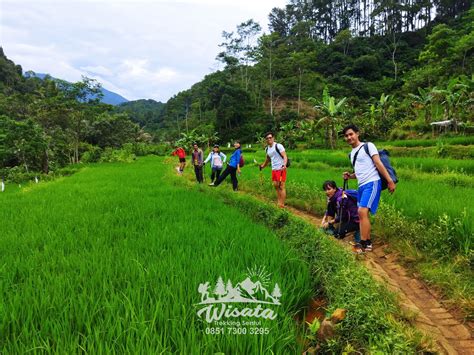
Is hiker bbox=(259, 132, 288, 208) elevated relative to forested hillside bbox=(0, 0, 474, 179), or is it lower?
lower

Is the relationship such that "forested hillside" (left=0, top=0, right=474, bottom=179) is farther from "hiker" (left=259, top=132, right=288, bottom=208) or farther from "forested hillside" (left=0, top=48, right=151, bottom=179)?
"hiker" (left=259, top=132, right=288, bottom=208)

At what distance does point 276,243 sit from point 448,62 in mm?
29539

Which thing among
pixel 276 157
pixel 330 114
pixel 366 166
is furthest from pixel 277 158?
pixel 330 114

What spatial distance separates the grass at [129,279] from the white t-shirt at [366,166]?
56.9 inches

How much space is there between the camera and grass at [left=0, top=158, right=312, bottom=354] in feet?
5.32

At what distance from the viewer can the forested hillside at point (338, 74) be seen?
80.6 ft

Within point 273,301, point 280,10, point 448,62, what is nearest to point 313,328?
point 273,301

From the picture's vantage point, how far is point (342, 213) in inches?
171

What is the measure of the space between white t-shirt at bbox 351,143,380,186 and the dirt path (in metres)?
0.99

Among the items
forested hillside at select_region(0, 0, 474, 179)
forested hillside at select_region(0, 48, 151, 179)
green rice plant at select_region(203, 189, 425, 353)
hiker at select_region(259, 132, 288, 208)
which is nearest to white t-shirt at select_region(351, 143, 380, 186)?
green rice plant at select_region(203, 189, 425, 353)

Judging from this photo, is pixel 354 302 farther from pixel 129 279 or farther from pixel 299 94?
pixel 299 94

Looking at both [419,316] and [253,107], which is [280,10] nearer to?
[253,107]

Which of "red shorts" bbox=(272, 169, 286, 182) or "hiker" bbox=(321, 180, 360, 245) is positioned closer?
"hiker" bbox=(321, 180, 360, 245)

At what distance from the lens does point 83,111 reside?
2245 cm
